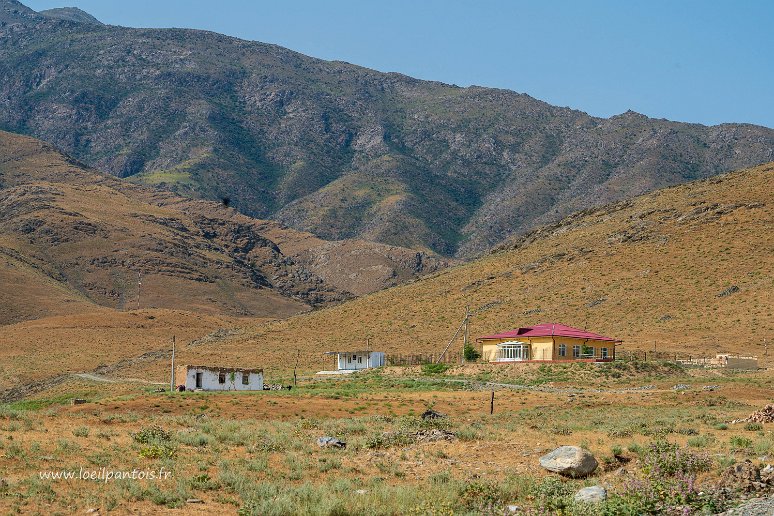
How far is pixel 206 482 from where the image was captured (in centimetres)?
1889

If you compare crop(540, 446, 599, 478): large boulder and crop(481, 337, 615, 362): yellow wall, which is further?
crop(481, 337, 615, 362): yellow wall

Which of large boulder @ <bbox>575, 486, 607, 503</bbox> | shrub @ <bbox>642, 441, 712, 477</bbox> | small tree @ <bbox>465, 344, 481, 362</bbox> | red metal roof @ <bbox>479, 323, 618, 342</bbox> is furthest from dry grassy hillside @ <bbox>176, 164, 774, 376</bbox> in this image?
large boulder @ <bbox>575, 486, 607, 503</bbox>

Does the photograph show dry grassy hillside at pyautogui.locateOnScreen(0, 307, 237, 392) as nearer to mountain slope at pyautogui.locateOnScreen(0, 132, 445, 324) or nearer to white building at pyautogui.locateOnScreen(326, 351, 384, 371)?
white building at pyautogui.locateOnScreen(326, 351, 384, 371)

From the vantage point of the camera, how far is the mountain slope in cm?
14825

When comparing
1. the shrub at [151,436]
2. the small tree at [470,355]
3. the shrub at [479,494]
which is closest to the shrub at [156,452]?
the shrub at [151,436]

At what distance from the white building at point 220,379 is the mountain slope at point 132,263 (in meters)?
77.3

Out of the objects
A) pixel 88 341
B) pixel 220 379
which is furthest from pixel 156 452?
pixel 88 341

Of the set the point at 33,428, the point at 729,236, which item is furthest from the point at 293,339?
the point at 33,428

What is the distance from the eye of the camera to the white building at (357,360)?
73375mm

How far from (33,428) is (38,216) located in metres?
152

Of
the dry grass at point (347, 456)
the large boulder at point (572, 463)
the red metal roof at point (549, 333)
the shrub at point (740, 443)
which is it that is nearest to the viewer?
the dry grass at point (347, 456)

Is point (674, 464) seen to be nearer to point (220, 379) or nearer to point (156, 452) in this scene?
point (156, 452)

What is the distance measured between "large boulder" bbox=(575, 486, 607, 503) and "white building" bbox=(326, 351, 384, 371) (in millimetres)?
55972

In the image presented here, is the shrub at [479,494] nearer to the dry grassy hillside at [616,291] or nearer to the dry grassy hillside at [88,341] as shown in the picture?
the dry grassy hillside at [616,291]
